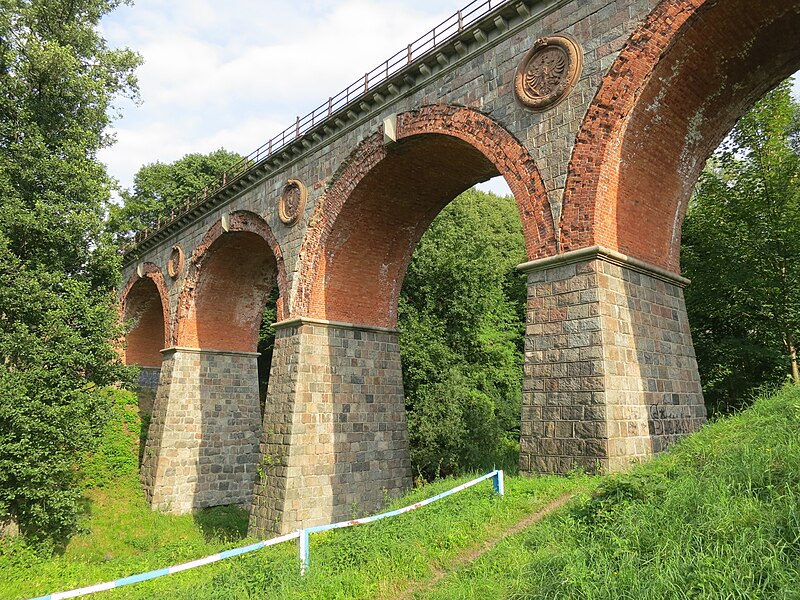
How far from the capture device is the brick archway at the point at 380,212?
12.6m

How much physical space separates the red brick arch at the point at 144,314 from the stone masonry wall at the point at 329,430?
35.1ft

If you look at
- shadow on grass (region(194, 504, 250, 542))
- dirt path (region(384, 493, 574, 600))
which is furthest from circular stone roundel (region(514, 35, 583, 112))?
shadow on grass (region(194, 504, 250, 542))

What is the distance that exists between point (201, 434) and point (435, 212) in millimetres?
10553

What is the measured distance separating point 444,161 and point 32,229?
9.53 m

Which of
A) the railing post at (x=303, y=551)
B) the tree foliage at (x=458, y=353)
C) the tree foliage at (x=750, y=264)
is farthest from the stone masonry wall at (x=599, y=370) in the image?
the tree foliage at (x=458, y=353)

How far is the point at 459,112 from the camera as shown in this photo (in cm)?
1136

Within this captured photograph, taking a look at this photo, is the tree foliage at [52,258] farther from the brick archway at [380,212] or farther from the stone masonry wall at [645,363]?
the stone masonry wall at [645,363]

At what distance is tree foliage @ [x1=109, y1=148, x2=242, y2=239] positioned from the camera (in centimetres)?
3066

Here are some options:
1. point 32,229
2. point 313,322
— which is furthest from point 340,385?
point 32,229

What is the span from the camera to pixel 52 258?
1338cm

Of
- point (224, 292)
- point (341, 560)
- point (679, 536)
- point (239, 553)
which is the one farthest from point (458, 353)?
point (679, 536)

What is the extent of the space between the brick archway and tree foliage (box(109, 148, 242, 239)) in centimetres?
1875

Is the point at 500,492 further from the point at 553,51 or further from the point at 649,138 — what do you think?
the point at 553,51

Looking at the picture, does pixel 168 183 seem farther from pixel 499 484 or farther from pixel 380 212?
pixel 499 484
